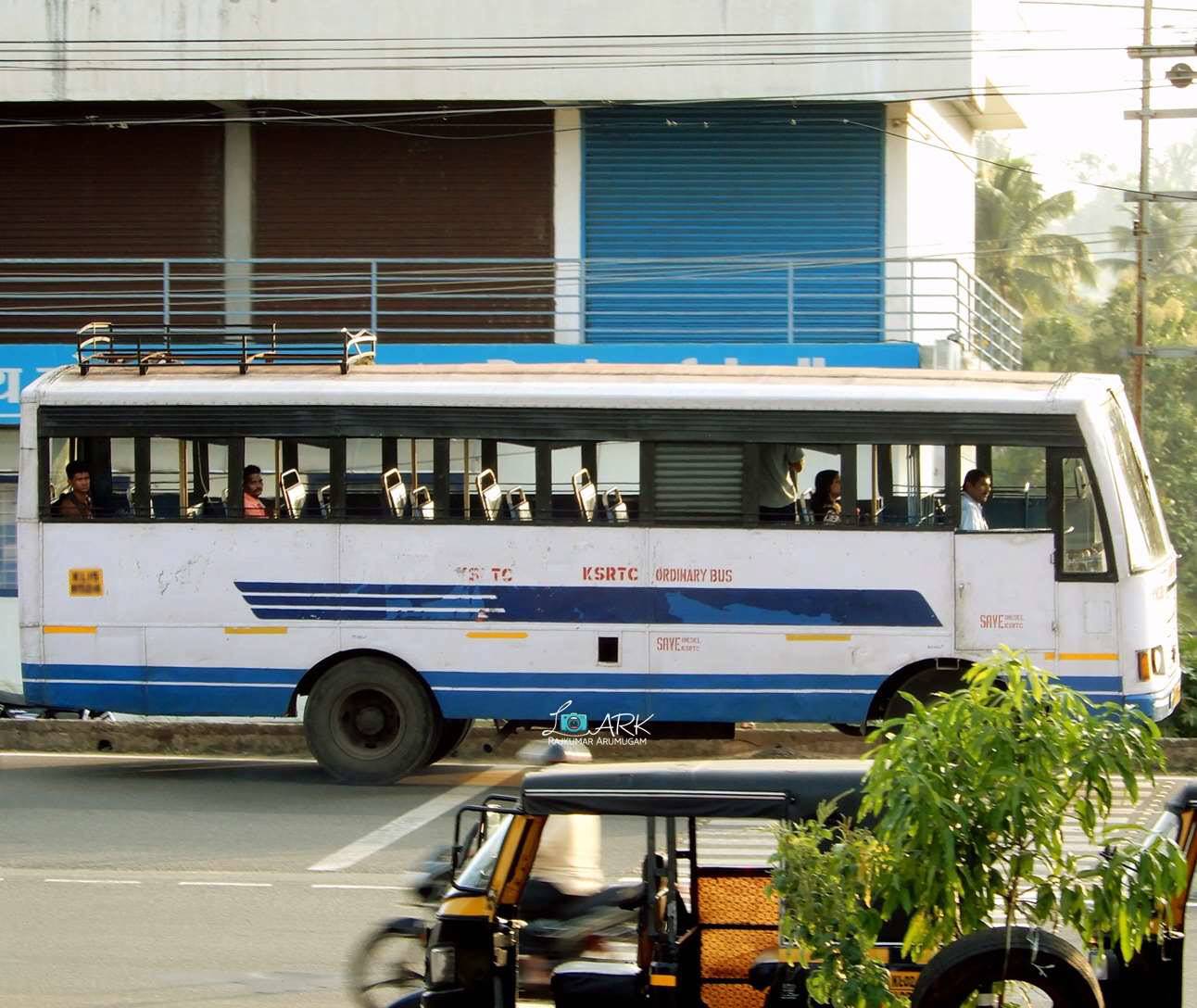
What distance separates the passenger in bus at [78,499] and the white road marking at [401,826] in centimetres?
357

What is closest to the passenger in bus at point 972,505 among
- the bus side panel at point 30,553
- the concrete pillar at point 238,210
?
the bus side panel at point 30,553

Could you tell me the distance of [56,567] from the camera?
14.1 m

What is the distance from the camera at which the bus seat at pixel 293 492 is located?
1389cm

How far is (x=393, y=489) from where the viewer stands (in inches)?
544

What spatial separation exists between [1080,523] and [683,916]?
7.64 m

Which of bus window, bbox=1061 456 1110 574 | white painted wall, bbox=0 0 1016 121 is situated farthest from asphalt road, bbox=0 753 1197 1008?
white painted wall, bbox=0 0 1016 121

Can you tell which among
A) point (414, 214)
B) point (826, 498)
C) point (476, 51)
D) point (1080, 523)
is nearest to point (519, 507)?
point (826, 498)

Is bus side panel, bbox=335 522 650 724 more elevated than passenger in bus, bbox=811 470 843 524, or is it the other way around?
passenger in bus, bbox=811 470 843 524

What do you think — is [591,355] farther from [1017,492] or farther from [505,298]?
[1017,492]

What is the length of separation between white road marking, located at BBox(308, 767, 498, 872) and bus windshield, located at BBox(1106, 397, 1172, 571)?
5214 millimetres

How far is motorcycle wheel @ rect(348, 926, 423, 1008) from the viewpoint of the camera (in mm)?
7480

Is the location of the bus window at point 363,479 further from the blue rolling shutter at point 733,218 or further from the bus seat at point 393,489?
the blue rolling shutter at point 733,218

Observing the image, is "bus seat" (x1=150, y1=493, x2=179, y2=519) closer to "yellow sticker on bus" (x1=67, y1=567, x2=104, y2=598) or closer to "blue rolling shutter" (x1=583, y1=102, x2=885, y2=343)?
"yellow sticker on bus" (x1=67, y1=567, x2=104, y2=598)

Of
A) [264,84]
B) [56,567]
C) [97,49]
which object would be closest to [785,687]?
[56,567]
